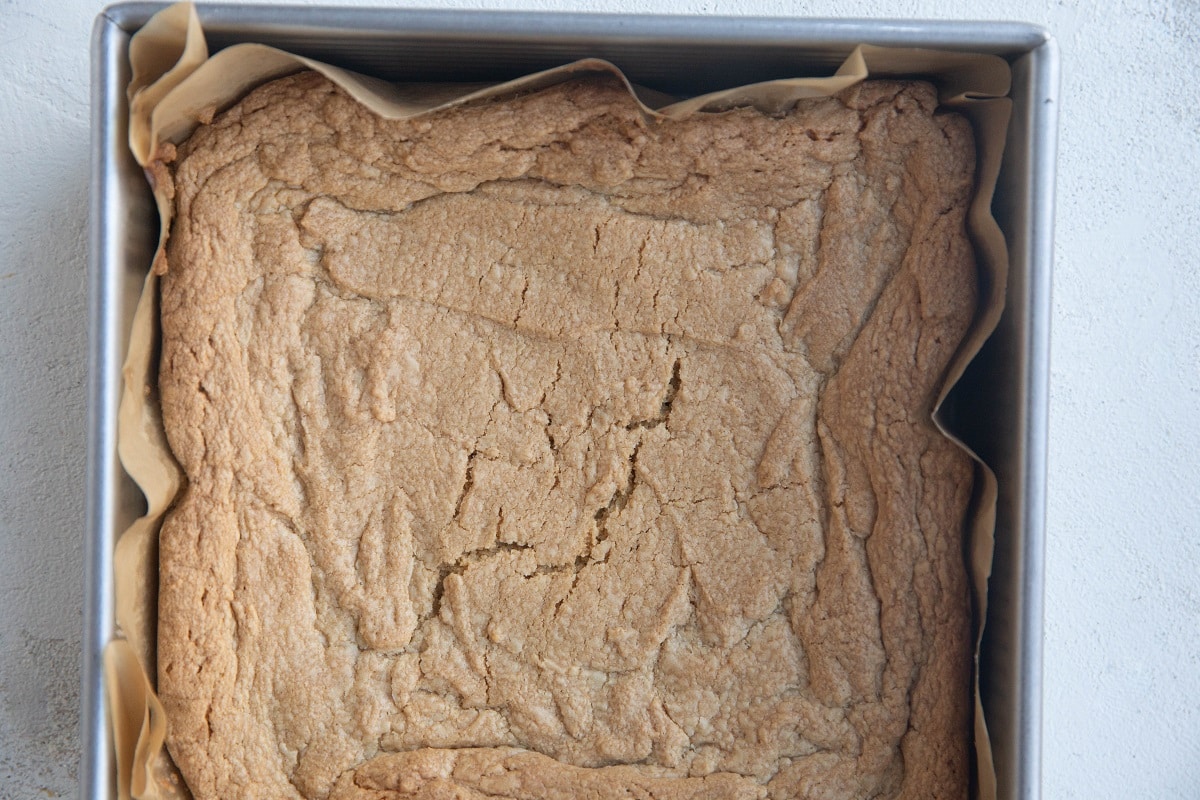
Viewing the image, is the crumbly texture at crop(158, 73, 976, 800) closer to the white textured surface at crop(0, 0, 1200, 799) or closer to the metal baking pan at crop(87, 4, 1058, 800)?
the metal baking pan at crop(87, 4, 1058, 800)

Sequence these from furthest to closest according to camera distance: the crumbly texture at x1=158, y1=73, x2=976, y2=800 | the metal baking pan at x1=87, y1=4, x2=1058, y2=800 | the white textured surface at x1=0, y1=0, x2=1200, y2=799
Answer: the white textured surface at x1=0, y1=0, x2=1200, y2=799, the crumbly texture at x1=158, y1=73, x2=976, y2=800, the metal baking pan at x1=87, y1=4, x2=1058, y2=800

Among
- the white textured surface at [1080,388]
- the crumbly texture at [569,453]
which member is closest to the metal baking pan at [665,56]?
the crumbly texture at [569,453]

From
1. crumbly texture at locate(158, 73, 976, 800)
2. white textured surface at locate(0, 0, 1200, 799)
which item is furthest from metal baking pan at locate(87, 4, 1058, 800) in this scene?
white textured surface at locate(0, 0, 1200, 799)

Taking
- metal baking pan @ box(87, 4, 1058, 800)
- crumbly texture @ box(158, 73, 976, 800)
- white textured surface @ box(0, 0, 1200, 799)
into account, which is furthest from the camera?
white textured surface @ box(0, 0, 1200, 799)

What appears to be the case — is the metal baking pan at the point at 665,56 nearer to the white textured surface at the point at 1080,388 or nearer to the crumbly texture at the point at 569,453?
the crumbly texture at the point at 569,453

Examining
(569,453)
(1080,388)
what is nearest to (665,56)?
(569,453)

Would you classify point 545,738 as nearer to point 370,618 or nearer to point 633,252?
point 370,618

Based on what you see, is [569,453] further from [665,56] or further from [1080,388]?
[1080,388]
